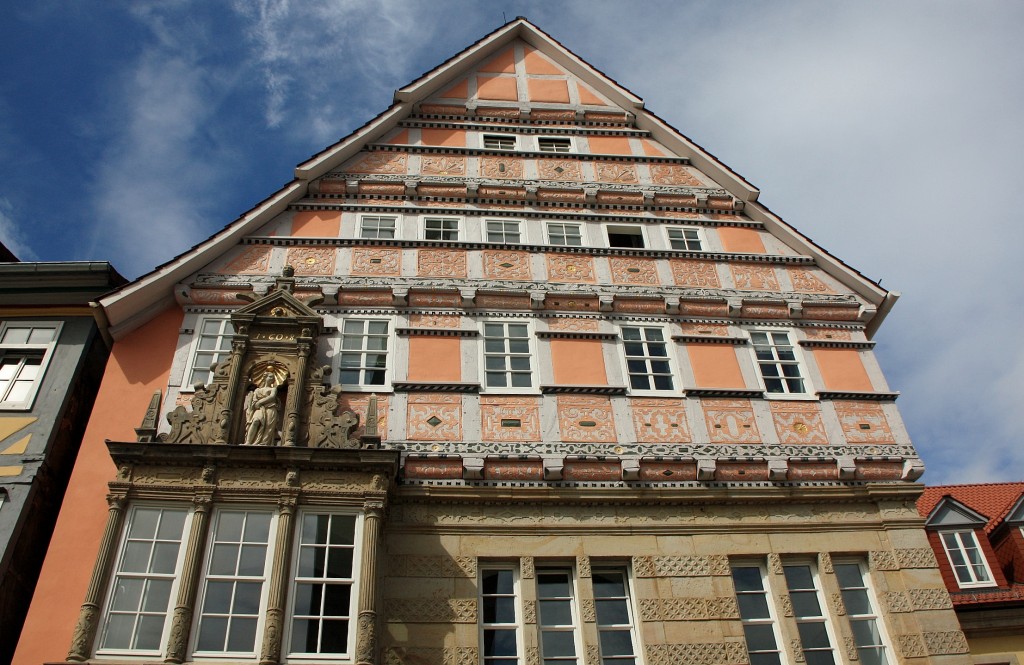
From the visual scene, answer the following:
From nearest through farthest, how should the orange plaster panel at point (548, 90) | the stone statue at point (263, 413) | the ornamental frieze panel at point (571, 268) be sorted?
the stone statue at point (263, 413)
the ornamental frieze panel at point (571, 268)
the orange plaster panel at point (548, 90)

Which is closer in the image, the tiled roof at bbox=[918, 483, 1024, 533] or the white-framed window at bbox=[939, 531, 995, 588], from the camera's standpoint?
the white-framed window at bbox=[939, 531, 995, 588]

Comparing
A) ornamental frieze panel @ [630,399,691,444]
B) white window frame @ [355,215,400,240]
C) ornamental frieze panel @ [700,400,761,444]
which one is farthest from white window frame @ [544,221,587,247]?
ornamental frieze panel @ [700,400,761,444]

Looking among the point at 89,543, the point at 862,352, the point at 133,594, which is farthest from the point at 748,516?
the point at 89,543

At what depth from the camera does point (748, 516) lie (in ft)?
40.2

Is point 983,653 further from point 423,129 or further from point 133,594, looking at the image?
point 423,129

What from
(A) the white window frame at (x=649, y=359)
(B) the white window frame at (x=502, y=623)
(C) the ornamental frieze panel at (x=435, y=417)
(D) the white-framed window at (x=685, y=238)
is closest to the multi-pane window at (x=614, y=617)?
(B) the white window frame at (x=502, y=623)

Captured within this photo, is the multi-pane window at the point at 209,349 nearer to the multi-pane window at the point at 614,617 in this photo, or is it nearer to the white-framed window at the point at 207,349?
the white-framed window at the point at 207,349

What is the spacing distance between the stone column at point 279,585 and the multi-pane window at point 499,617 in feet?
8.03

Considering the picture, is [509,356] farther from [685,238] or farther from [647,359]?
[685,238]

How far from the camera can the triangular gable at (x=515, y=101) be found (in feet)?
45.5

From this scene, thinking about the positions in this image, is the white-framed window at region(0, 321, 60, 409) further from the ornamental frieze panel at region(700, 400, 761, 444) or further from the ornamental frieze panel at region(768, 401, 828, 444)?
the ornamental frieze panel at region(768, 401, 828, 444)

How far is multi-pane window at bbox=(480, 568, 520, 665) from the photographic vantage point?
10781 millimetres

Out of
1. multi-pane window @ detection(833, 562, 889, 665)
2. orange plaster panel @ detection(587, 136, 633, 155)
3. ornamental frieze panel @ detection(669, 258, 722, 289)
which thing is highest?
orange plaster panel @ detection(587, 136, 633, 155)

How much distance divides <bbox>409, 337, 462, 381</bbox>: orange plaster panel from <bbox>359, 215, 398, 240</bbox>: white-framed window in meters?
2.48
